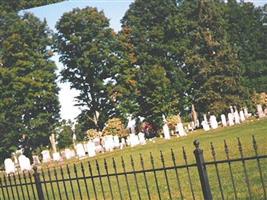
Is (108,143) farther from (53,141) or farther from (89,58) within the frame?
(89,58)

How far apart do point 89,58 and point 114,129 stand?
203 inches

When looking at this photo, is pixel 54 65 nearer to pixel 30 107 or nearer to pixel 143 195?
pixel 30 107

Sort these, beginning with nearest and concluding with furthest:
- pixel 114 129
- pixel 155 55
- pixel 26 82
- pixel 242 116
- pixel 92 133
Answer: pixel 26 82 < pixel 242 116 < pixel 92 133 < pixel 114 129 < pixel 155 55

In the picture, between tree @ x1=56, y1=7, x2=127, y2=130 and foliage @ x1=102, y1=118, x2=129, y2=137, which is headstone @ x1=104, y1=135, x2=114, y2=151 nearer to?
foliage @ x1=102, y1=118, x2=129, y2=137

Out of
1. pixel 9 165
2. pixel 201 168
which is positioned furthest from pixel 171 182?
pixel 9 165

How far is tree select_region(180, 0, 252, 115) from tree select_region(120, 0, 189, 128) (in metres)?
1.13

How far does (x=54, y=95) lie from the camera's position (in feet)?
97.1

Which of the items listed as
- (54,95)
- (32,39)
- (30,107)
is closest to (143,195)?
(30,107)

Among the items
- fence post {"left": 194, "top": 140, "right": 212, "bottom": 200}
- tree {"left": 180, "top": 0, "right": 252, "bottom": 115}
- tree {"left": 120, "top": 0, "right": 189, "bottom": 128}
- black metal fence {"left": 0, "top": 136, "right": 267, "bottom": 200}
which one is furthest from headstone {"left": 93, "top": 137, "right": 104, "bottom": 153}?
fence post {"left": 194, "top": 140, "right": 212, "bottom": 200}

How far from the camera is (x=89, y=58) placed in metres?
32.7

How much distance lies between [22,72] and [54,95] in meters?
2.59

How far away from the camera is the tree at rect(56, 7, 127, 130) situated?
3247cm

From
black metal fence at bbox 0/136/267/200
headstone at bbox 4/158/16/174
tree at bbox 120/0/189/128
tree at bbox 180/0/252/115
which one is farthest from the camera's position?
tree at bbox 120/0/189/128

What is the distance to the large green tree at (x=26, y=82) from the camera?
27.4 meters
